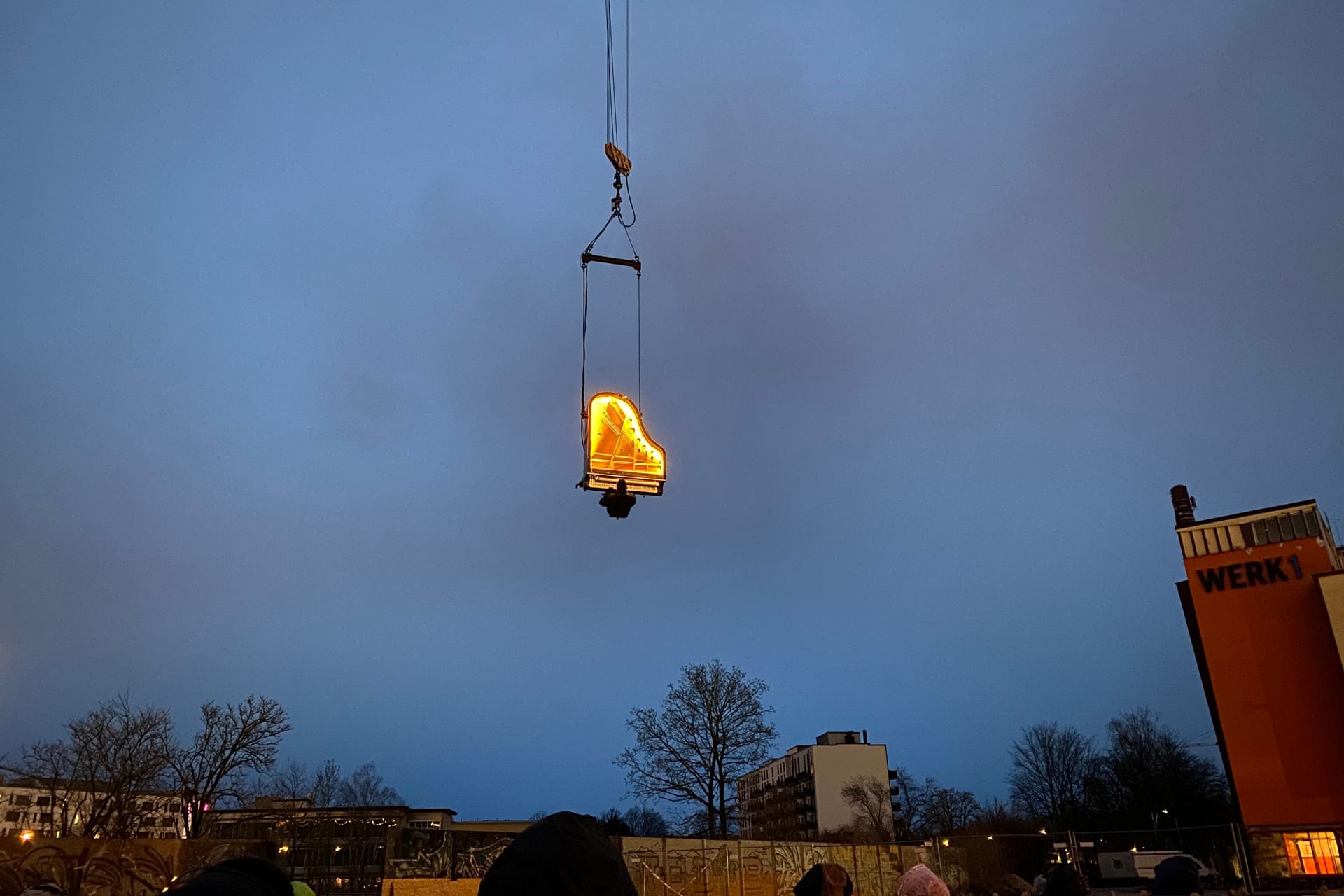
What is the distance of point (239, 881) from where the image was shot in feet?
6.22

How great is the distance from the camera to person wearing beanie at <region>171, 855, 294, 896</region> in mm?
1832

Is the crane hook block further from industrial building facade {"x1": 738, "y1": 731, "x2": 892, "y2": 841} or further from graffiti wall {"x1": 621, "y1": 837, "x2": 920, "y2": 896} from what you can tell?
industrial building facade {"x1": 738, "y1": 731, "x2": 892, "y2": 841}

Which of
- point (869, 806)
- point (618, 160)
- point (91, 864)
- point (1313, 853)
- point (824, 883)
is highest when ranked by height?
point (618, 160)

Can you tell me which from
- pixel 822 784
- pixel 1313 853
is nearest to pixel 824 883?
A: pixel 1313 853

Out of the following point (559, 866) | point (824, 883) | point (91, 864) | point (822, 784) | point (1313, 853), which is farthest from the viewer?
point (822, 784)

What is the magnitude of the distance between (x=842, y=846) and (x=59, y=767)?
36.4 metres

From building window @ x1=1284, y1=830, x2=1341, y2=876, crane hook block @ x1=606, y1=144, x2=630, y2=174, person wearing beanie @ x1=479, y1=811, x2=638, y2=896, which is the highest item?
crane hook block @ x1=606, y1=144, x2=630, y2=174

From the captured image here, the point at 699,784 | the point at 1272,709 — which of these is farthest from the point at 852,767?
the point at 1272,709

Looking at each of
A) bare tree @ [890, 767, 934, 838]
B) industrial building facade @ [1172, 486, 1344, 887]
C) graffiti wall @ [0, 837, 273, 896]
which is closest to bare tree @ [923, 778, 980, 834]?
bare tree @ [890, 767, 934, 838]

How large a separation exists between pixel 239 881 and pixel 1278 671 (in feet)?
126

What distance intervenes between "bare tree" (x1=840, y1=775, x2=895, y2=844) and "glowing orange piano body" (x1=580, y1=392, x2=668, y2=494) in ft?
171

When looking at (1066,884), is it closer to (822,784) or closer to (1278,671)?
(1278,671)

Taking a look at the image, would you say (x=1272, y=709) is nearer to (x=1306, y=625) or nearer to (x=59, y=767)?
(x=1306, y=625)

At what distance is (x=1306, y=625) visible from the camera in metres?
31.7
